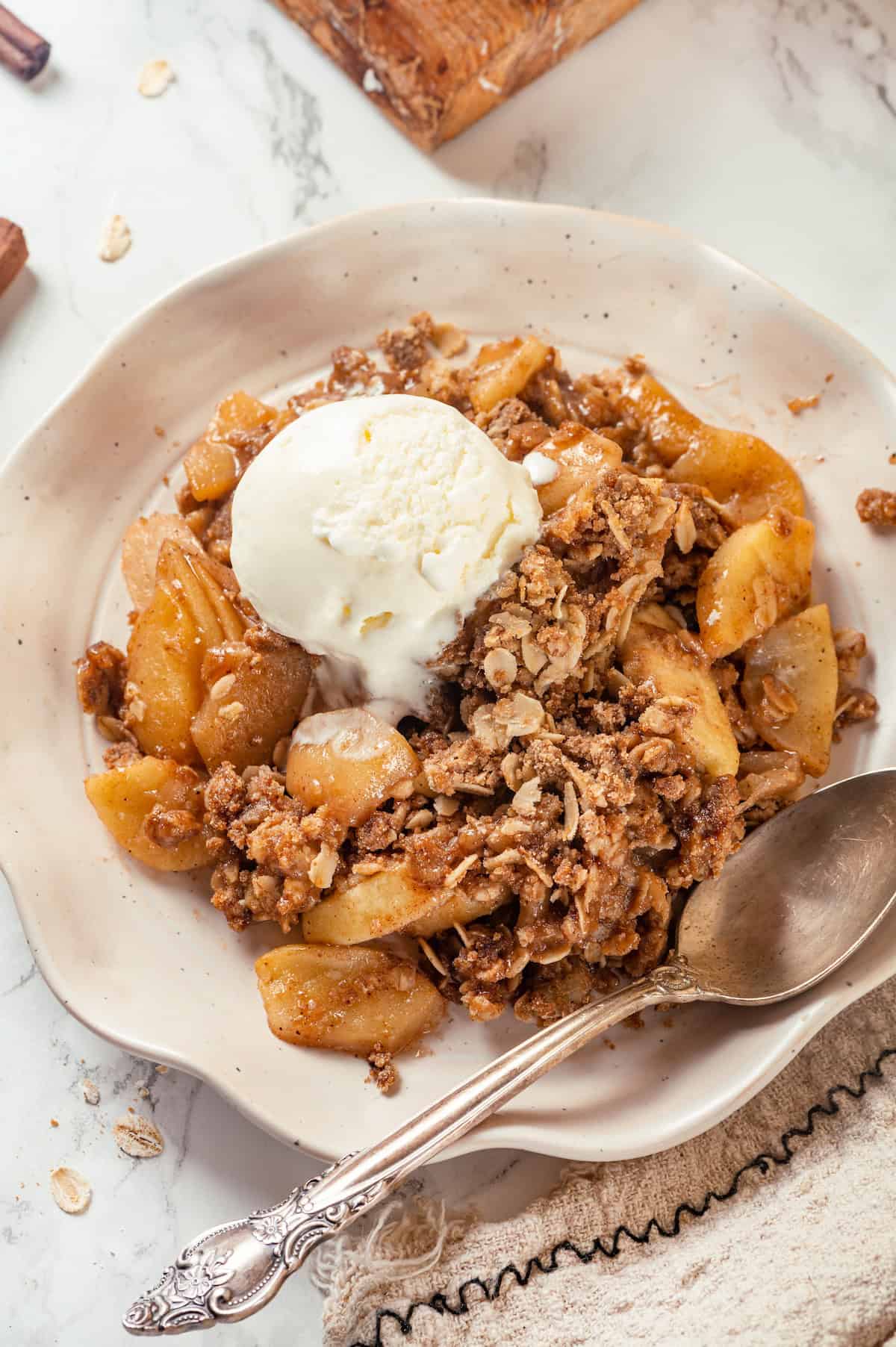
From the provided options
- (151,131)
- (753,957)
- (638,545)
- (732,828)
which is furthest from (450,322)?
(753,957)

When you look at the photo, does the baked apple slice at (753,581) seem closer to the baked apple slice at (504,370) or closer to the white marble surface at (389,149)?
the baked apple slice at (504,370)

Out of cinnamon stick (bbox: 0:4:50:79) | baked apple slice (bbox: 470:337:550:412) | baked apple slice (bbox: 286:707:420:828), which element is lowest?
baked apple slice (bbox: 286:707:420:828)

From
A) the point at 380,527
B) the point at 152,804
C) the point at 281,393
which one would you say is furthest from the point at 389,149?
the point at 152,804

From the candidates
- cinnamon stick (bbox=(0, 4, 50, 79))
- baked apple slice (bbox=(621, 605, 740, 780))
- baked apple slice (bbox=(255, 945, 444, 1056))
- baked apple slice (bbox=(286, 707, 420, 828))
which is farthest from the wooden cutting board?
baked apple slice (bbox=(255, 945, 444, 1056))

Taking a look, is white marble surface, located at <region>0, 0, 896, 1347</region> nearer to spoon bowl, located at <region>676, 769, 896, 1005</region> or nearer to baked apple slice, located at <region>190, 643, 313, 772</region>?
baked apple slice, located at <region>190, 643, 313, 772</region>

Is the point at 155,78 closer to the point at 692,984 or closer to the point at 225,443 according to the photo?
the point at 225,443

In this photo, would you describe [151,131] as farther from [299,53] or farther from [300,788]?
[300,788]
